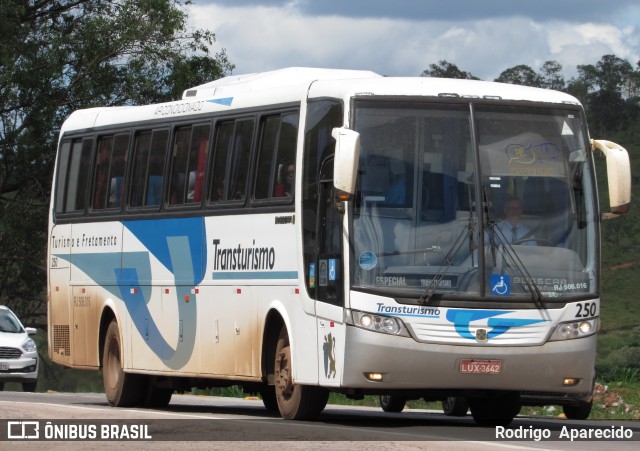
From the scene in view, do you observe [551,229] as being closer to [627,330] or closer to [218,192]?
[218,192]

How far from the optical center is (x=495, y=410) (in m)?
16.8

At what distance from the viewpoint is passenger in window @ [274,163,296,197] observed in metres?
16.0

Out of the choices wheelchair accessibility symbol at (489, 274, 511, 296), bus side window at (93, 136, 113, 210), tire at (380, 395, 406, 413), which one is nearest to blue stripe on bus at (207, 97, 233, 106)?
bus side window at (93, 136, 113, 210)

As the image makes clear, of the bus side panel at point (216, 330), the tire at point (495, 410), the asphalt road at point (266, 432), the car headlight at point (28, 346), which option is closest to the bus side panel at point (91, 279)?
the bus side panel at point (216, 330)

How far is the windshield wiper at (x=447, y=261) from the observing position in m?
14.5

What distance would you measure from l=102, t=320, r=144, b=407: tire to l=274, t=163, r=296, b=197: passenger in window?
4.74 meters

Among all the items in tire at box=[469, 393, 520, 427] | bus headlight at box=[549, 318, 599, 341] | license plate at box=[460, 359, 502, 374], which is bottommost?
tire at box=[469, 393, 520, 427]

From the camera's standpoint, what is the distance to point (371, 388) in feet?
48.1

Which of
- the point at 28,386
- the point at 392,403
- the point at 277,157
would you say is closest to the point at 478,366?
the point at 277,157

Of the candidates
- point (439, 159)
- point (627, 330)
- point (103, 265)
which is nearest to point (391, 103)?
point (439, 159)

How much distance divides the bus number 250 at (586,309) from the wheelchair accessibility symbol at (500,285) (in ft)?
2.31

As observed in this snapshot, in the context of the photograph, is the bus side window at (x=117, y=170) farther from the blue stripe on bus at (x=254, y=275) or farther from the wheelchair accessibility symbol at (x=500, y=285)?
the wheelchair accessibility symbol at (x=500, y=285)

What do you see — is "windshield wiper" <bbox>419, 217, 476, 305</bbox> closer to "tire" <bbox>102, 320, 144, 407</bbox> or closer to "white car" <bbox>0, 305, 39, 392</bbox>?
"tire" <bbox>102, 320, 144, 407</bbox>

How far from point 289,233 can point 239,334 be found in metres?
1.67
